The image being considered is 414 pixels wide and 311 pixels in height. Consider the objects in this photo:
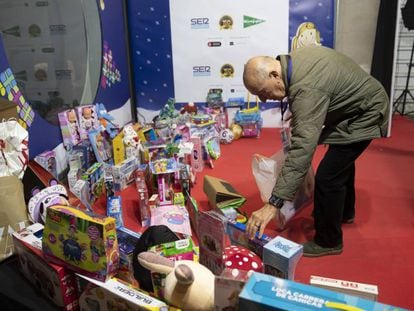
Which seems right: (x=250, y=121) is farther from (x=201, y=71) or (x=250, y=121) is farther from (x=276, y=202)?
(x=276, y=202)

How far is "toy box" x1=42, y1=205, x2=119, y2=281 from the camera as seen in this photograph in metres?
1.42

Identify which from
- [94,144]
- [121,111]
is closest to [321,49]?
[94,144]

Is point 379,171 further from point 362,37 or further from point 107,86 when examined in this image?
point 107,86

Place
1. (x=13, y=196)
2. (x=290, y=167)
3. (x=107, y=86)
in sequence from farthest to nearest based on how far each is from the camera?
(x=107, y=86), (x=13, y=196), (x=290, y=167)

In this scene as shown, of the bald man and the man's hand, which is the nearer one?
Answer: the man's hand

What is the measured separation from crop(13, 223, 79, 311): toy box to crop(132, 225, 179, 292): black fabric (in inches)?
9.2

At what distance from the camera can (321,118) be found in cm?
176

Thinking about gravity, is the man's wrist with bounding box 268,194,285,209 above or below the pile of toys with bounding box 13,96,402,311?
above

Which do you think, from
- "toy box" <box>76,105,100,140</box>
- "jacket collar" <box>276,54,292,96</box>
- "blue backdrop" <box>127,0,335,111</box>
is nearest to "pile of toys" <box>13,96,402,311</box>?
"toy box" <box>76,105,100,140</box>

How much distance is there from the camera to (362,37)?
4684 mm

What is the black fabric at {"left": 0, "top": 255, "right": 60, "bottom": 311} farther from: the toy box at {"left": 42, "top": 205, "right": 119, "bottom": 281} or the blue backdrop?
the blue backdrop

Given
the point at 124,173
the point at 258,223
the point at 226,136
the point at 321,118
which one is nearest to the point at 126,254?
the point at 258,223

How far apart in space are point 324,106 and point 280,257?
712 millimetres

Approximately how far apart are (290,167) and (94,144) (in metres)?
1.82
